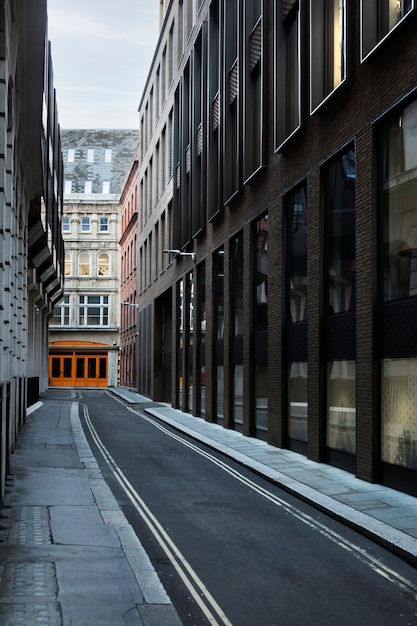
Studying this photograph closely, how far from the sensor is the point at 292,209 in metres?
21.0

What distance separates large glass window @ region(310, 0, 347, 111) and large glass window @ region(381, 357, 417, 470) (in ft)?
21.2

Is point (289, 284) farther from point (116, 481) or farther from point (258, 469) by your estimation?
point (116, 481)

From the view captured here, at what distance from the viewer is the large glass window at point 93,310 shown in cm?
8431

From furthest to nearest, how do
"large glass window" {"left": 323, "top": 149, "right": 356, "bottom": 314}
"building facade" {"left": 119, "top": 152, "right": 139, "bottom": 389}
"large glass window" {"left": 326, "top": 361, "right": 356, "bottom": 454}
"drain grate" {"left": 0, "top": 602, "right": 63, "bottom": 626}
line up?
"building facade" {"left": 119, "top": 152, "right": 139, "bottom": 389}, "large glass window" {"left": 323, "top": 149, "right": 356, "bottom": 314}, "large glass window" {"left": 326, "top": 361, "right": 356, "bottom": 454}, "drain grate" {"left": 0, "top": 602, "right": 63, "bottom": 626}

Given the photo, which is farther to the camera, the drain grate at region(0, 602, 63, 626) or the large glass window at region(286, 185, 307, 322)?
the large glass window at region(286, 185, 307, 322)

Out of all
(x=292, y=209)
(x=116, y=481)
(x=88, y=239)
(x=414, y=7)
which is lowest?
(x=116, y=481)

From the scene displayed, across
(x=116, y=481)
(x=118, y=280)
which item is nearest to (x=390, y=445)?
(x=116, y=481)

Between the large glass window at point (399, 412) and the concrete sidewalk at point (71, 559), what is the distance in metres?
5.11

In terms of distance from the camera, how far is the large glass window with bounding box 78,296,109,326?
277 ft

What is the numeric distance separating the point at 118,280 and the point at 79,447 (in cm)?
6349

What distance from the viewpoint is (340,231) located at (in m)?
17.2

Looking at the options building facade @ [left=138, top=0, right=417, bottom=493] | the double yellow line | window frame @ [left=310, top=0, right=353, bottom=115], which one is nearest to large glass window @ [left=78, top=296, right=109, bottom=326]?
building facade @ [left=138, top=0, right=417, bottom=493]

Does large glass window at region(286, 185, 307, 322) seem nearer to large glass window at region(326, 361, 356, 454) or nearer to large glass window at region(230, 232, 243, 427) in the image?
large glass window at region(326, 361, 356, 454)

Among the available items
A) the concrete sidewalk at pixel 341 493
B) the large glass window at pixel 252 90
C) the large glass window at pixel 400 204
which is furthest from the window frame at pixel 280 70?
the concrete sidewalk at pixel 341 493
